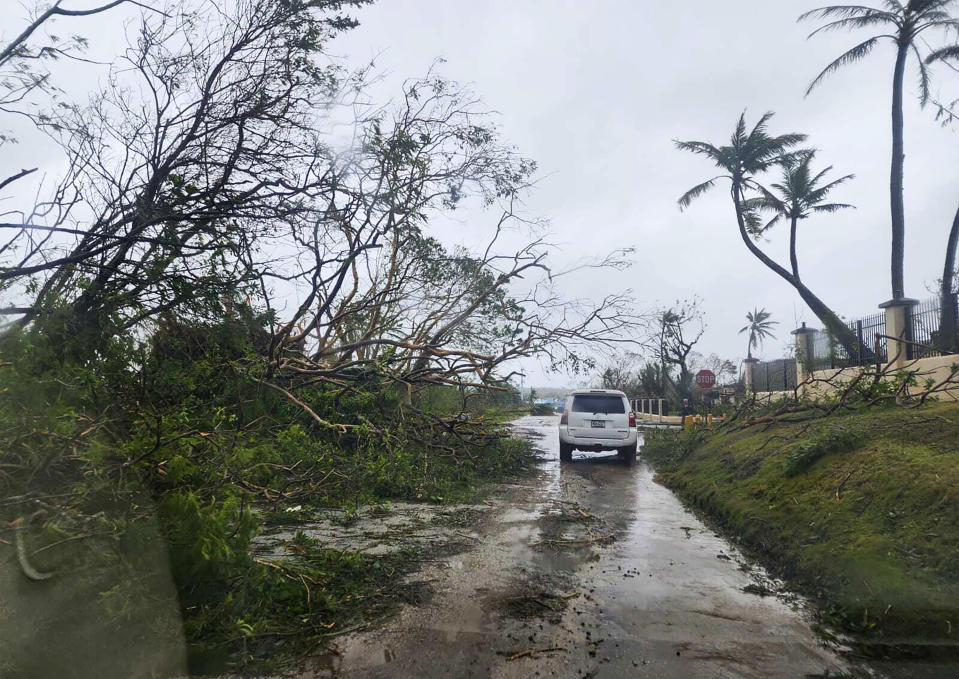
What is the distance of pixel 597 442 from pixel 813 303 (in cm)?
1080

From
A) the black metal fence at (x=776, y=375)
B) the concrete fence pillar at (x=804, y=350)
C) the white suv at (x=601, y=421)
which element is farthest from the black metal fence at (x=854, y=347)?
the white suv at (x=601, y=421)

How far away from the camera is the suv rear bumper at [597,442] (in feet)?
54.4

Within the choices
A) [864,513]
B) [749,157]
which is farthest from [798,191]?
[864,513]

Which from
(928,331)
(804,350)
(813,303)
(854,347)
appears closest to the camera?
(928,331)

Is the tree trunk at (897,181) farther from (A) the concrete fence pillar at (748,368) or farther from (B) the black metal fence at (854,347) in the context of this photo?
(A) the concrete fence pillar at (748,368)

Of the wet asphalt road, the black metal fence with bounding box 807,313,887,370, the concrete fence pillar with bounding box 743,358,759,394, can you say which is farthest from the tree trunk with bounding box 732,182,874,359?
the wet asphalt road

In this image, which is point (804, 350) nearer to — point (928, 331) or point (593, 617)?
point (928, 331)

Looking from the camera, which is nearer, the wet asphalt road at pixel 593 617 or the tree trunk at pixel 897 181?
the wet asphalt road at pixel 593 617

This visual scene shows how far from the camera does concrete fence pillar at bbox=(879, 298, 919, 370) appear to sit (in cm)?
1390

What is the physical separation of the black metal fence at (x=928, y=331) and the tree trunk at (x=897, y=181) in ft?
20.2

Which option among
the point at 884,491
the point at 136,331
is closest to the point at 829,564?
the point at 884,491

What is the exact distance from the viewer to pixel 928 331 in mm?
13508

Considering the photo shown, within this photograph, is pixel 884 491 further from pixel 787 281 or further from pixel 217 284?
pixel 787 281

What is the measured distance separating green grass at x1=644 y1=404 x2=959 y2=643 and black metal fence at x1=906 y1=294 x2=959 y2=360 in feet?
10.7
